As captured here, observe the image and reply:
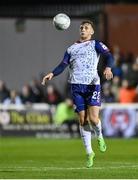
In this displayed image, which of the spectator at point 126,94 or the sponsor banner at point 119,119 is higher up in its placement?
the spectator at point 126,94

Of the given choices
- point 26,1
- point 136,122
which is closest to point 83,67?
point 136,122

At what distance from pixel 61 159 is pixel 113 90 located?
Result: 43.9 feet

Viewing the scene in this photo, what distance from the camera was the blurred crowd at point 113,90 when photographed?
106 ft

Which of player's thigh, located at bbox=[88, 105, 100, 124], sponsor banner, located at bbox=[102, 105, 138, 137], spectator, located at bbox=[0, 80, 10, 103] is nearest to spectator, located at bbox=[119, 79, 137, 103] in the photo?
sponsor banner, located at bbox=[102, 105, 138, 137]

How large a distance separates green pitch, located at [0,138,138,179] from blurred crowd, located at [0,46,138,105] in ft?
10.3

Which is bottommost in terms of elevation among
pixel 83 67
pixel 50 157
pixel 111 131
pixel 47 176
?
pixel 111 131

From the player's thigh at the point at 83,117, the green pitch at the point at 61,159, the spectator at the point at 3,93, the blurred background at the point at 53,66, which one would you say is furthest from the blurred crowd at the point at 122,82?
the player's thigh at the point at 83,117

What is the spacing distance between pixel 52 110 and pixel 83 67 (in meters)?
15.5

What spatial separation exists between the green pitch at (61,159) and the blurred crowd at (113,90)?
10.3 ft

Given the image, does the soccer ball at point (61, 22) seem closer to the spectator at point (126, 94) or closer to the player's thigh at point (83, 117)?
the player's thigh at point (83, 117)

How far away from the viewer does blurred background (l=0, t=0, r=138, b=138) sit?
31.3 meters

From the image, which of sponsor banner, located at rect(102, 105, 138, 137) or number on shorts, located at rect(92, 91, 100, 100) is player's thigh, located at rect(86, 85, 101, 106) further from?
sponsor banner, located at rect(102, 105, 138, 137)

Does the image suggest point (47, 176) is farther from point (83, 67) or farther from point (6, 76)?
point (6, 76)

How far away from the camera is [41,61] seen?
3766 centimetres
